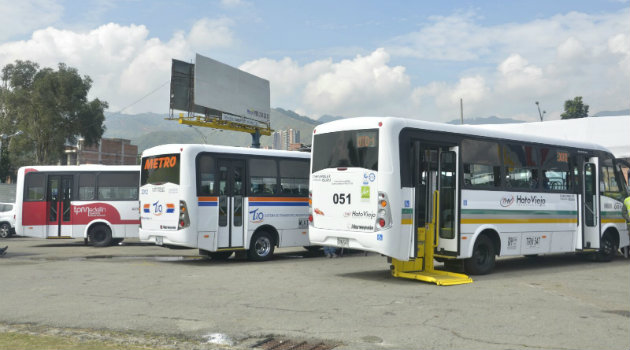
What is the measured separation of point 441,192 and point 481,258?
1.78 metres

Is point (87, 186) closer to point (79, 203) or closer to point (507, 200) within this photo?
point (79, 203)

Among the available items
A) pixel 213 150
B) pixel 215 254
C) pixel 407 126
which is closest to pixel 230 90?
pixel 215 254

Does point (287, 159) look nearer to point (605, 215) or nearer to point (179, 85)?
point (605, 215)

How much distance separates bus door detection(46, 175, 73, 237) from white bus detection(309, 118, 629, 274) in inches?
475

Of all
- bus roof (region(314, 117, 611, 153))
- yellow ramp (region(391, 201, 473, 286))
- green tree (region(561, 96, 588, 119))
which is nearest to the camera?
bus roof (region(314, 117, 611, 153))

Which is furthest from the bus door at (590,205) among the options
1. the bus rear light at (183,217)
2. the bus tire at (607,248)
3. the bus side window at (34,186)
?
the bus side window at (34,186)

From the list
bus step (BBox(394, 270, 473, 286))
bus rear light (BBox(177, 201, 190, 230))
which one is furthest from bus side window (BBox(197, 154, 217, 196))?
bus step (BBox(394, 270, 473, 286))

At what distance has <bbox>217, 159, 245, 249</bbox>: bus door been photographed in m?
14.2

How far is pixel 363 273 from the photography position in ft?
39.7

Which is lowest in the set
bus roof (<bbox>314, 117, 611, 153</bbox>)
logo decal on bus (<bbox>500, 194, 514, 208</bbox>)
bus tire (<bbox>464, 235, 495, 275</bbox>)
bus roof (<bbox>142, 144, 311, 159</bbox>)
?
bus tire (<bbox>464, 235, 495, 275</bbox>)

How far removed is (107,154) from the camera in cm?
9094

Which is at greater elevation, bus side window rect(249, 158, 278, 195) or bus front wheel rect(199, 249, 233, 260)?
bus side window rect(249, 158, 278, 195)

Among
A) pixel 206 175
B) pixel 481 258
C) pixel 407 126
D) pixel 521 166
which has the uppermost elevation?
pixel 407 126

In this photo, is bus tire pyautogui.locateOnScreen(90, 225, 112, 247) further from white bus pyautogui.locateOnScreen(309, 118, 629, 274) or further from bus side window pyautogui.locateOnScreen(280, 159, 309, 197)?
white bus pyautogui.locateOnScreen(309, 118, 629, 274)
